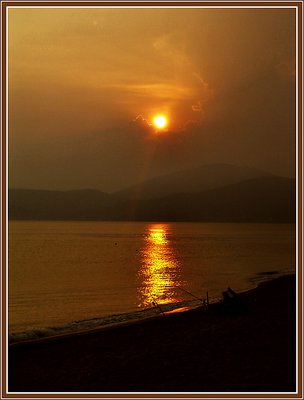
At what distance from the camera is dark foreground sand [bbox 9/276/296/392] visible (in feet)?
32.2

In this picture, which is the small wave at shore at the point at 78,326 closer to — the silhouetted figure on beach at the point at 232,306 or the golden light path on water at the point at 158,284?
the golden light path on water at the point at 158,284

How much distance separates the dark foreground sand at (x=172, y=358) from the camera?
982cm

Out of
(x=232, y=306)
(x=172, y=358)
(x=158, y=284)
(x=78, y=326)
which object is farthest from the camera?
(x=158, y=284)

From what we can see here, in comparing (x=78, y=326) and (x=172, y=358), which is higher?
(x=172, y=358)

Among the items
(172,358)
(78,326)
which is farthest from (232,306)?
(78,326)

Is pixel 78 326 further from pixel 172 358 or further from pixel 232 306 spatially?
pixel 172 358

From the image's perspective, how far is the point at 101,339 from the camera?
48.8 feet

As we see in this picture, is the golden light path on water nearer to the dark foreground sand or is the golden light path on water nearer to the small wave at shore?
the small wave at shore

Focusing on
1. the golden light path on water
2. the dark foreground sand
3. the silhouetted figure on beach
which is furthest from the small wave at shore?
the silhouetted figure on beach

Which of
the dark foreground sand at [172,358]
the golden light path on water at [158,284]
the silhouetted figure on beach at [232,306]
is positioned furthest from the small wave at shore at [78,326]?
the silhouetted figure on beach at [232,306]

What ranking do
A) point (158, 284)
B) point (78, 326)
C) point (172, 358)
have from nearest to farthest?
1. point (172, 358)
2. point (78, 326)
3. point (158, 284)

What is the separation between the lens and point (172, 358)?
1157cm

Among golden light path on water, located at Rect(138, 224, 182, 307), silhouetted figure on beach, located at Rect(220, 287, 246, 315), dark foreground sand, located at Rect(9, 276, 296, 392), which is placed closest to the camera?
dark foreground sand, located at Rect(9, 276, 296, 392)

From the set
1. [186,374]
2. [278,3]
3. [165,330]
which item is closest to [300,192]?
[278,3]
